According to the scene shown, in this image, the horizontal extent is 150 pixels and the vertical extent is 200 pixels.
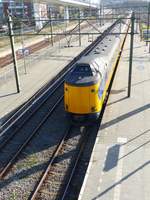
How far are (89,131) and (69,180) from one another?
4.61m

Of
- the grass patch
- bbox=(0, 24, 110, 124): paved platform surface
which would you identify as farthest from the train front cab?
the grass patch

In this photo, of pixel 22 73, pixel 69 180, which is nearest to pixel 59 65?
pixel 22 73

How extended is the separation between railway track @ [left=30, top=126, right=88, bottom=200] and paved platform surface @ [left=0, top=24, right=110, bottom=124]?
4.91m

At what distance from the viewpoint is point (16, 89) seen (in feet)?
74.5

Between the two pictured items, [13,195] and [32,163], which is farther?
[32,163]

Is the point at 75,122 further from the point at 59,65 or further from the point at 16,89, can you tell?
the point at 59,65

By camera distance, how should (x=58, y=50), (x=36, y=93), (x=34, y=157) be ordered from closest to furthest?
(x=34, y=157) → (x=36, y=93) → (x=58, y=50)

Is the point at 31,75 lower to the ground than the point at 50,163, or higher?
higher

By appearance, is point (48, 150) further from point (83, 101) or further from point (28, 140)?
point (83, 101)

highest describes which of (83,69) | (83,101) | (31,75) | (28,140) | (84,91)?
(83,69)

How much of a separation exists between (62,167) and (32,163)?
4.57 feet

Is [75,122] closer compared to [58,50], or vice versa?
[75,122]

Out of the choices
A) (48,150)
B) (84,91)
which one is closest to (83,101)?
(84,91)

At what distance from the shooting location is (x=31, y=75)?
27.0 metres
